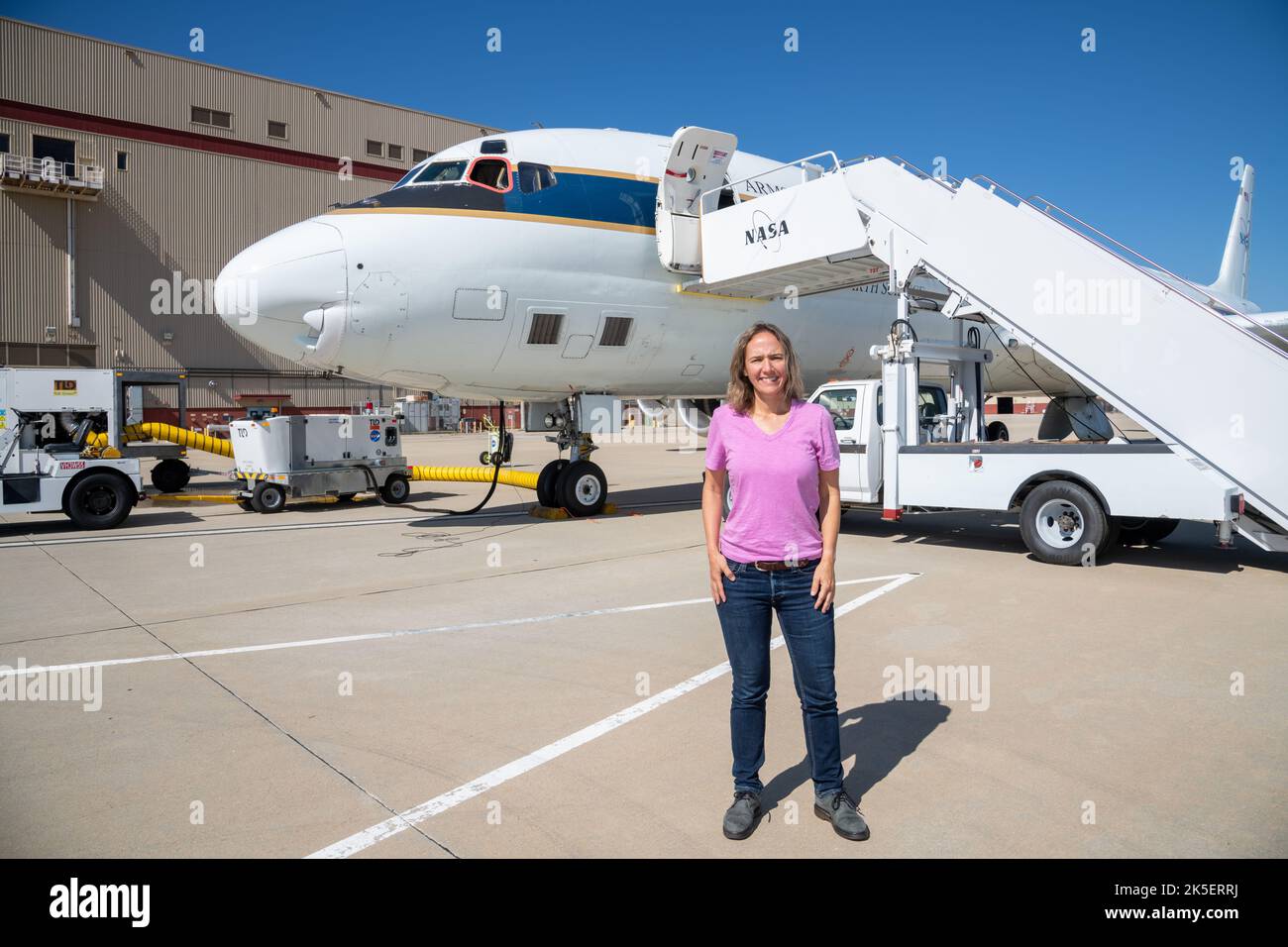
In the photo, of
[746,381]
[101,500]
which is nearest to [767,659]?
[746,381]

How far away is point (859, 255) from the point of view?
10758mm

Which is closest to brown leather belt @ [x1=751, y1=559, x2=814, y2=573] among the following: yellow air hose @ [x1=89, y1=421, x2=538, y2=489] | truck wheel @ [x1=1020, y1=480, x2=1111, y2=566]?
truck wheel @ [x1=1020, y1=480, x2=1111, y2=566]

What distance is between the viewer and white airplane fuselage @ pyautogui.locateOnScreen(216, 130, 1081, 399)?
32.3 feet

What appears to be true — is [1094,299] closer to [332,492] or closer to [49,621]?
[49,621]

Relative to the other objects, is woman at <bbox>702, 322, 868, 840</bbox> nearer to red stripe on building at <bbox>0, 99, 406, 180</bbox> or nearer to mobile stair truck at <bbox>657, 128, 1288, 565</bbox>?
mobile stair truck at <bbox>657, 128, 1288, 565</bbox>

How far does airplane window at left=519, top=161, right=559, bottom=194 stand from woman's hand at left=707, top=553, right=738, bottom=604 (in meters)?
8.85

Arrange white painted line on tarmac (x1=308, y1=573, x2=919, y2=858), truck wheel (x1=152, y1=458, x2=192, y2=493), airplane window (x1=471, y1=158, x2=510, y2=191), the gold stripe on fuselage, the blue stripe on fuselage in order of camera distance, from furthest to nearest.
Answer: truck wheel (x1=152, y1=458, x2=192, y2=493) < the blue stripe on fuselage < airplane window (x1=471, y1=158, x2=510, y2=191) < the gold stripe on fuselage < white painted line on tarmac (x1=308, y1=573, x2=919, y2=858)

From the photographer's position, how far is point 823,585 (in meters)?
3.22

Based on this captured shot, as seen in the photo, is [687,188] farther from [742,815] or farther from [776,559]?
[742,815]

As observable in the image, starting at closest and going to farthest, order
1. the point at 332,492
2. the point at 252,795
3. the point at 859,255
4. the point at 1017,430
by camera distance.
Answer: the point at 252,795, the point at 859,255, the point at 332,492, the point at 1017,430

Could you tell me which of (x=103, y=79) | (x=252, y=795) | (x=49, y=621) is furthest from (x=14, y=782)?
(x=103, y=79)

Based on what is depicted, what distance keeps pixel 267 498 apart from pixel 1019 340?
12.3m

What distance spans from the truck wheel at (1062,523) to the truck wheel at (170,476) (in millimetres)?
16779
